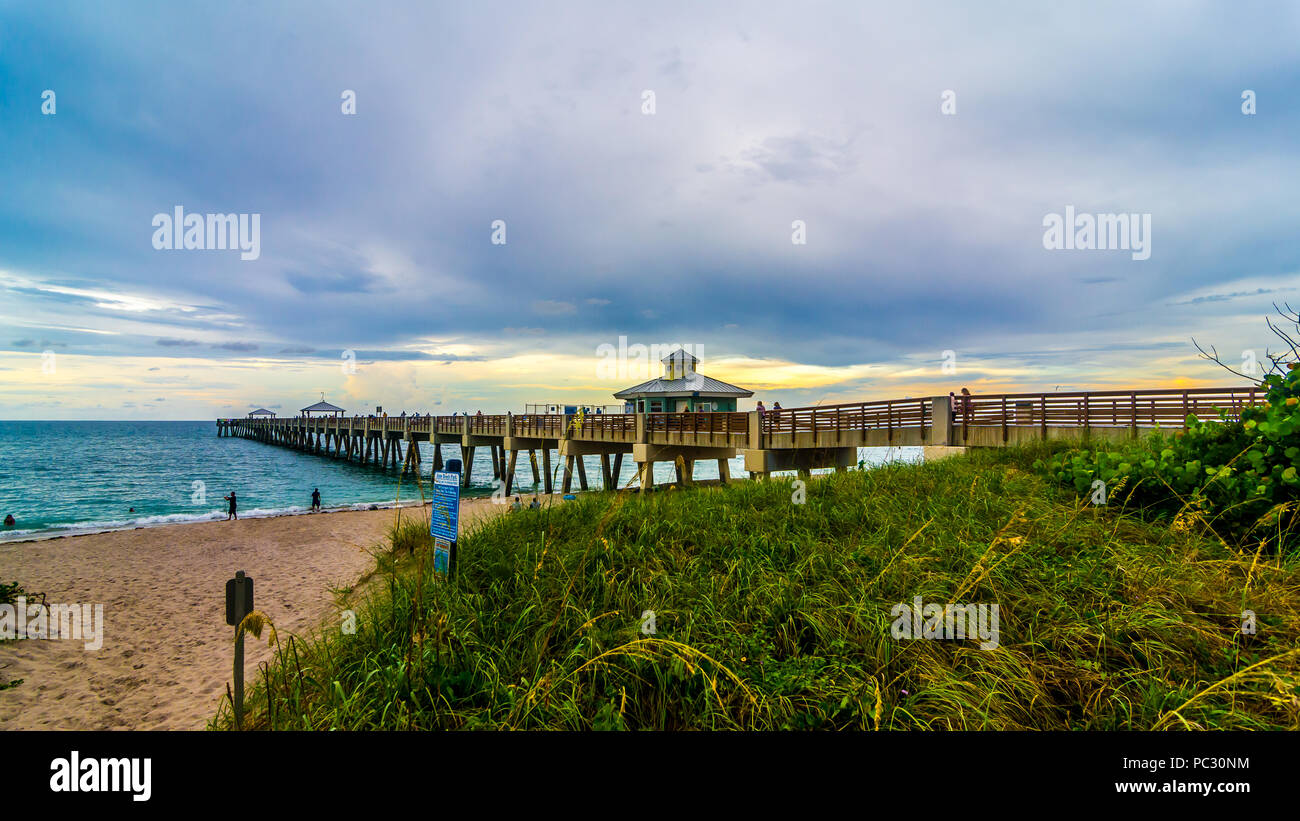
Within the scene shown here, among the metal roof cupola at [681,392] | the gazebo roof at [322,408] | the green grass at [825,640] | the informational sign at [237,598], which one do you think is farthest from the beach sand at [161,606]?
the gazebo roof at [322,408]

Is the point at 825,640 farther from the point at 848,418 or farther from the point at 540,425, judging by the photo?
the point at 540,425

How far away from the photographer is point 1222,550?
5332 millimetres

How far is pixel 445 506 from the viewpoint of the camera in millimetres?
5910

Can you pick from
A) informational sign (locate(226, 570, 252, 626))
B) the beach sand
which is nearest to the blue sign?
informational sign (locate(226, 570, 252, 626))

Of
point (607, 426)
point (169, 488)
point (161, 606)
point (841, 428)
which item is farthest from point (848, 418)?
point (169, 488)

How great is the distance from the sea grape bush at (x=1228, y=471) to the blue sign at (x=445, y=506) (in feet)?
24.0

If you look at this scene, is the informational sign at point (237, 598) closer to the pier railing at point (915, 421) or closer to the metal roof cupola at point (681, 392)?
the pier railing at point (915, 421)

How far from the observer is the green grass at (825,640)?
313 cm

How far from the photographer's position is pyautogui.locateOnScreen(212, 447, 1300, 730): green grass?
3.13m
